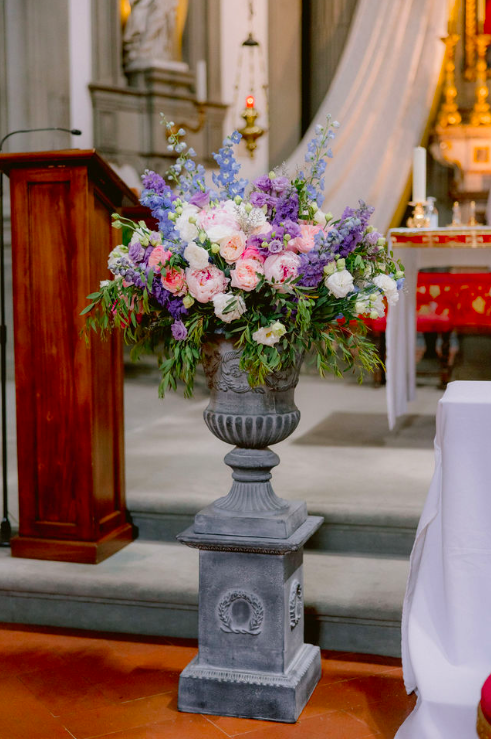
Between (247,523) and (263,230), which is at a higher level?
(263,230)

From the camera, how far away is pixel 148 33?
6980 mm

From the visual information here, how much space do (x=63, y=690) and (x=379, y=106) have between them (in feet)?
15.4

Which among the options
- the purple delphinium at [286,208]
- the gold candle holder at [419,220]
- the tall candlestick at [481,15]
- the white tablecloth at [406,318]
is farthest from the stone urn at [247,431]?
the tall candlestick at [481,15]

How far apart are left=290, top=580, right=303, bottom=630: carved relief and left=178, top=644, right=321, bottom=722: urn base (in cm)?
11

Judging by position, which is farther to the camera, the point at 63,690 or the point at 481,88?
the point at 481,88

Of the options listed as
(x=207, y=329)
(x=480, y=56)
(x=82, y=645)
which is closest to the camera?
(x=207, y=329)

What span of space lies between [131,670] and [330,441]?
2018mm

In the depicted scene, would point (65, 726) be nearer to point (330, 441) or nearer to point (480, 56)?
point (330, 441)

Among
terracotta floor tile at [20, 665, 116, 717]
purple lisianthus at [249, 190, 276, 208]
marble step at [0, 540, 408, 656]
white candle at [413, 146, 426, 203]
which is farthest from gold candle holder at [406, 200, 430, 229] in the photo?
terracotta floor tile at [20, 665, 116, 717]

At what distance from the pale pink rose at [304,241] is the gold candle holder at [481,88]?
4.96 m

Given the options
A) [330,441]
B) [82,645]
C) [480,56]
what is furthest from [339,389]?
[82,645]

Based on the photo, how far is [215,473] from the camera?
3926mm

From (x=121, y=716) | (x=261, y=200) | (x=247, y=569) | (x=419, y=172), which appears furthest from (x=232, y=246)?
(x=419, y=172)

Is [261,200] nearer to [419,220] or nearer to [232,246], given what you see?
[232,246]
